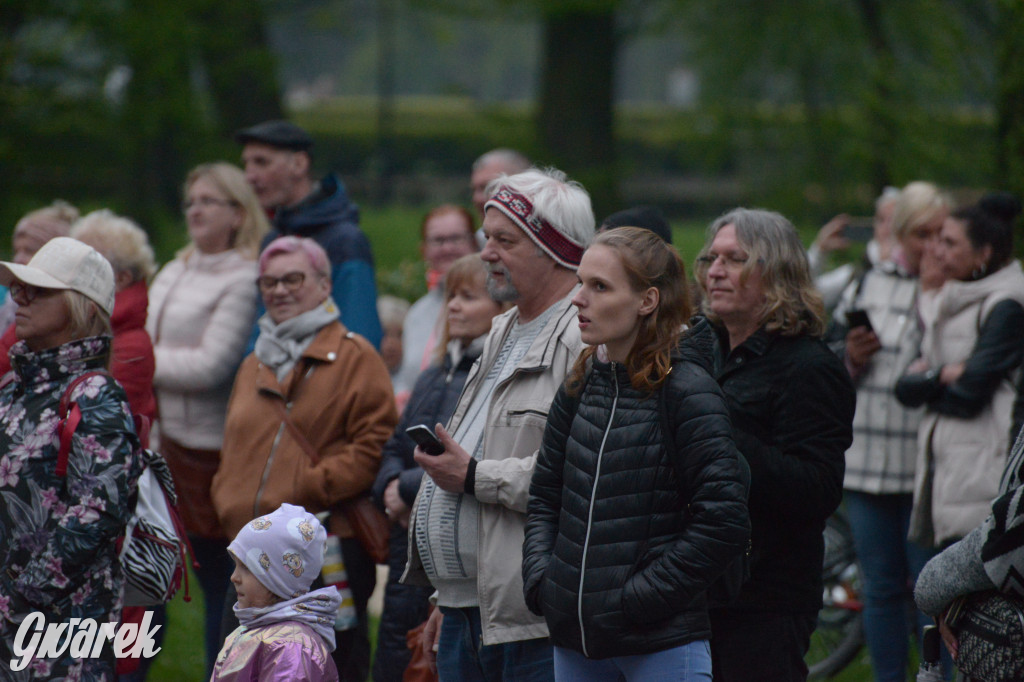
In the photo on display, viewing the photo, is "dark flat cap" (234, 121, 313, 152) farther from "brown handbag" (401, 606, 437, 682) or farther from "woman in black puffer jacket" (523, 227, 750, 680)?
"woman in black puffer jacket" (523, 227, 750, 680)

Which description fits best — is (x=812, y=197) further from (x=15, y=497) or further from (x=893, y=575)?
(x=15, y=497)

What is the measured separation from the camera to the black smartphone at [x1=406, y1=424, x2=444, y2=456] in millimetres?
3707

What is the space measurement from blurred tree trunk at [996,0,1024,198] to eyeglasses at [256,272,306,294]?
3.74 meters

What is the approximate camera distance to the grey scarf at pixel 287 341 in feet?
15.9

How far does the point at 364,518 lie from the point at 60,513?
132 centimetres

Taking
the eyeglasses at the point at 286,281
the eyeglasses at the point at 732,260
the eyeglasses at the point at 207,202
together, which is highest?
the eyeglasses at the point at 732,260

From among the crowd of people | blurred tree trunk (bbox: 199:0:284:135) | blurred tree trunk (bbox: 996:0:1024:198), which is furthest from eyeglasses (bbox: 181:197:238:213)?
blurred tree trunk (bbox: 199:0:284:135)

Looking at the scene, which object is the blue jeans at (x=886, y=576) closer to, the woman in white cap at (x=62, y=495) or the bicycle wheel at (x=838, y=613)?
the bicycle wheel at (x=838, y=613)

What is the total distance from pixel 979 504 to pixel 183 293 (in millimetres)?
3492

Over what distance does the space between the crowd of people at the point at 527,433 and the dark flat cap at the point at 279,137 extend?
18 millimetres

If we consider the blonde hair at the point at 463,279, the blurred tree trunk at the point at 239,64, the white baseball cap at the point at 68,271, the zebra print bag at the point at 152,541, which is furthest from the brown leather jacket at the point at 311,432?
the blurred tree trunk at the point at 239,64

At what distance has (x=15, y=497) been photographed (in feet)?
12.2

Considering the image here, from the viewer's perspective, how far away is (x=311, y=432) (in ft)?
15.6

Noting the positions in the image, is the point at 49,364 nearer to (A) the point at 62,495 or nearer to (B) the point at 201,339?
(A) the point at 62,495
